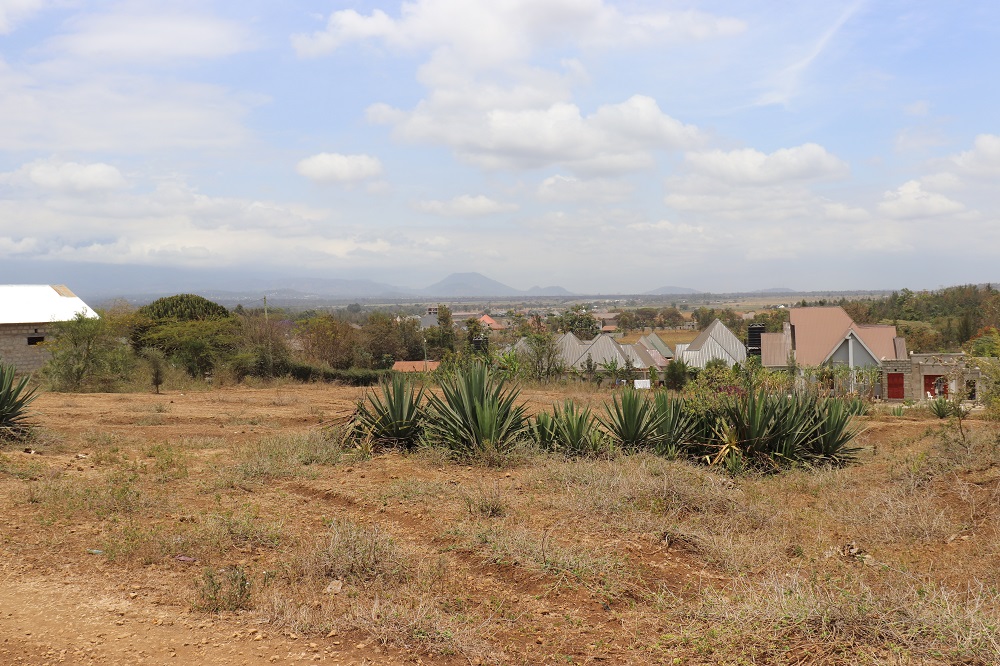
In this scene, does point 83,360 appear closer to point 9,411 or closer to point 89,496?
point 9,411

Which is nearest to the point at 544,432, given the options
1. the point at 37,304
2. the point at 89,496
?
the point at 89,496

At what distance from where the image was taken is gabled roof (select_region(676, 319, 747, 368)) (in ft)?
157

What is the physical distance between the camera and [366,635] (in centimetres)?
430

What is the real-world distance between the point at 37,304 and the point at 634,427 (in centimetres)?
3136

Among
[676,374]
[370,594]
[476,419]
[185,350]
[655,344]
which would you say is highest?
[185,350]

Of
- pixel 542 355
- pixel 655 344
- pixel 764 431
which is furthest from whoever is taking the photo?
pixel 655 344

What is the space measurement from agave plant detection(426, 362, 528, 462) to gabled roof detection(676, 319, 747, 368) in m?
38.3

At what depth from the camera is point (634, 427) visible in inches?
388

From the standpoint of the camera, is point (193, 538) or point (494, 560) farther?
point (193, 538)

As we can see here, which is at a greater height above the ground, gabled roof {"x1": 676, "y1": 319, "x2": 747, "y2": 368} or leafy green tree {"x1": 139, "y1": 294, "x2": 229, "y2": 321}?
leafy green tree {"x1": 139, "y1": 294, "x2": 229, "y2": 321}

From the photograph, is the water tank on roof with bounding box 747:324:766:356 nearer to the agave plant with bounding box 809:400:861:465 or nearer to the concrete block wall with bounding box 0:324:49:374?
the concrete block wall with bounding box 0:324:49:374

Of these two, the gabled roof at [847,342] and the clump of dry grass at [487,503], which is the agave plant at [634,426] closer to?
the clump of dry grass at [487,503]

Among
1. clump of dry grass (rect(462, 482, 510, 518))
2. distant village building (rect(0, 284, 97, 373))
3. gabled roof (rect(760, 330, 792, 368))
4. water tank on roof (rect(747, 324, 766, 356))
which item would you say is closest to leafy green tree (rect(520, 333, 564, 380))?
distant village building (rect(0, 284, 97, 373))

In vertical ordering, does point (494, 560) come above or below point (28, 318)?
below
